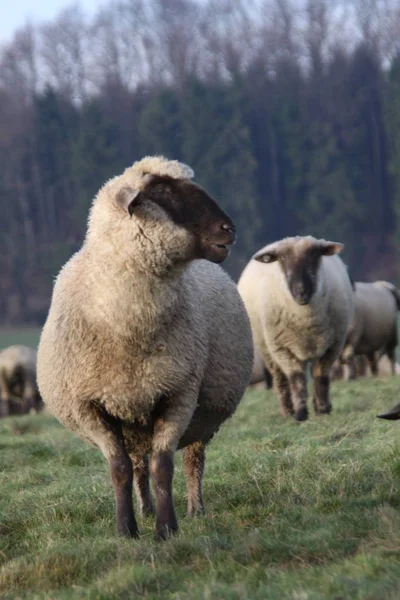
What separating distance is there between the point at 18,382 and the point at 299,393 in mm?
9617

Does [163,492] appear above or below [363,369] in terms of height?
above

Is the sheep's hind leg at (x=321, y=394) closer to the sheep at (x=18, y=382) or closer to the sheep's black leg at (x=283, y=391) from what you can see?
the sheep's black leg at (x=283, y=391)

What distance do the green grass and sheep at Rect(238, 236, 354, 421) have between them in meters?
2.19

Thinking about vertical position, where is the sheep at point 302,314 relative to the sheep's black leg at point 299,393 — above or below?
above

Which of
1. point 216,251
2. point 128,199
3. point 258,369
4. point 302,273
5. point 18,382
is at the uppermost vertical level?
point 128,199

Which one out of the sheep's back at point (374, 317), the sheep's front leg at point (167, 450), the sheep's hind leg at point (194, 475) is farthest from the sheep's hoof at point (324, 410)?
the sheep's back at point (374, 317)

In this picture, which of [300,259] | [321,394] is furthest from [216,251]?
[321,394]

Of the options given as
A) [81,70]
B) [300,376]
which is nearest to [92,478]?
[300,376]

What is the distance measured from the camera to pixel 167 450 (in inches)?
241

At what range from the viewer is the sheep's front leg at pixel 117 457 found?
239 inches

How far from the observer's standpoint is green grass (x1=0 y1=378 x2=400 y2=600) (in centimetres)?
470

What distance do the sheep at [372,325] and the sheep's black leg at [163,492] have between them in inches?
471

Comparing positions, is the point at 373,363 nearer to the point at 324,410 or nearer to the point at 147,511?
the point at 324,410

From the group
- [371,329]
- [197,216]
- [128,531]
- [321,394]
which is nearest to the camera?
[197,216]
